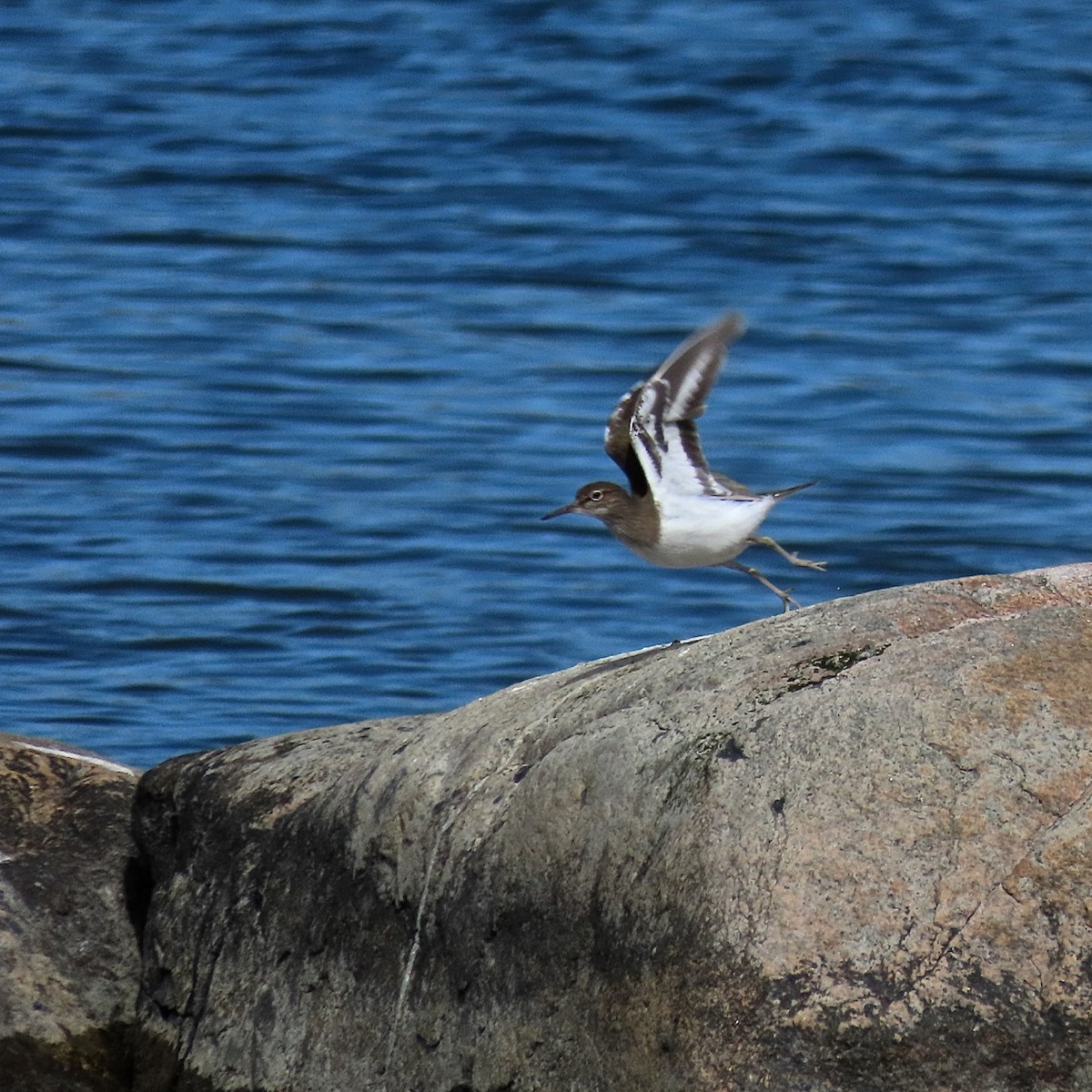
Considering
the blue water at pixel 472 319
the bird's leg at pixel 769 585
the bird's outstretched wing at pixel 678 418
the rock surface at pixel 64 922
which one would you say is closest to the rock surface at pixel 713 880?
the rock surface at pixel 64 922

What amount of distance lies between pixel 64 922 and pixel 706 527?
2.50m

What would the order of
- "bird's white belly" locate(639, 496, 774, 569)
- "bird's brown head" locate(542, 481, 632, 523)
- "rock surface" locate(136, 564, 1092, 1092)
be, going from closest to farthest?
"rock surface" locate(136, 564, 1092, 1092) < "bird's white belly" locate(639, 496, 774, 569) < "bird's brown head" locate(542, 481, 632, 523)

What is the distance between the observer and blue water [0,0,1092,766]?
1150cm

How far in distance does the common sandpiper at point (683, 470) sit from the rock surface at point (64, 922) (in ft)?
6.61

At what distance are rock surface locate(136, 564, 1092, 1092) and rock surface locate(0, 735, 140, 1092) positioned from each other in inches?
14.5

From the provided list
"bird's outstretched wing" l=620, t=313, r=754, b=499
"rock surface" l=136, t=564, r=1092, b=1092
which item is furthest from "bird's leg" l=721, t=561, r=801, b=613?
"rock surface" l=136, t=564, r=1092, b=1092

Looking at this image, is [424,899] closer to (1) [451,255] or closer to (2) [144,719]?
(2) [144,719]

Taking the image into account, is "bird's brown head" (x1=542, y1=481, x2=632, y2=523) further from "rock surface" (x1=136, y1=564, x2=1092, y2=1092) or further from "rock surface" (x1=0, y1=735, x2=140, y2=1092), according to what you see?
"rock surface" (x1=0, y1=735, x2=140, y2=1092)

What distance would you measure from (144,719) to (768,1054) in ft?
18.0

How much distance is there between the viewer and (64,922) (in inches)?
271

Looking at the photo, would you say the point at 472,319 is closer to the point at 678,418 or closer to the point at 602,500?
the point at 602,500

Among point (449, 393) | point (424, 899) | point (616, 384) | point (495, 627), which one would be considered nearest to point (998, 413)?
point (616, 384)

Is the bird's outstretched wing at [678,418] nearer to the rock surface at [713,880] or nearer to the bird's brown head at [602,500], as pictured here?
the bird's brown head at [602,500]

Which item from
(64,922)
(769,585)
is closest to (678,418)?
(769,585)
